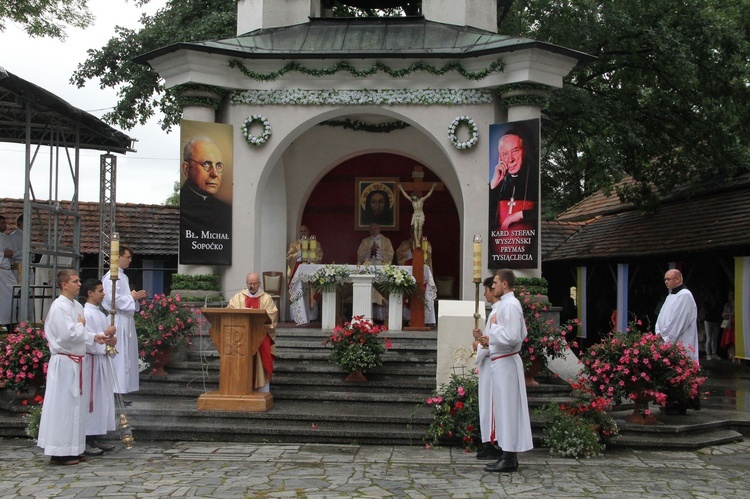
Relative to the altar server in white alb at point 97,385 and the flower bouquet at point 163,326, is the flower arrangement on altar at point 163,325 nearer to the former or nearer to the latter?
the flower bouquet at point 163,326

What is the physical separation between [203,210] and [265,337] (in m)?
3.61

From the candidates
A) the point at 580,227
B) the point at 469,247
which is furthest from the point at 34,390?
the point at 580,227

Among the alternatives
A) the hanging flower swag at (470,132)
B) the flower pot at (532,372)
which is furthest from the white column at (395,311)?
the flower pot at (532,372)

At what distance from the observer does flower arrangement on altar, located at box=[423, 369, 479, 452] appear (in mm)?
9500

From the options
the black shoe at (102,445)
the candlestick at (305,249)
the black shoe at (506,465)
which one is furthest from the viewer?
the candlestick at (305,249)

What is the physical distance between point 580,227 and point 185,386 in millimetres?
16698

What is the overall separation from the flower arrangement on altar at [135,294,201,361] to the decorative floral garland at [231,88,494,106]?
3.55m

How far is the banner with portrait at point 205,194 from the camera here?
532 inches

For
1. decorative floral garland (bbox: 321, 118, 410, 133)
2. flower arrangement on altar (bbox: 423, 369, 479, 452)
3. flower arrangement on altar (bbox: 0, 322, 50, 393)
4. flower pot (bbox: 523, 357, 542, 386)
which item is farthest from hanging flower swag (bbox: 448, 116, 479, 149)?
flower arrangement on altar (bbox: 0, 322, 50, 393)

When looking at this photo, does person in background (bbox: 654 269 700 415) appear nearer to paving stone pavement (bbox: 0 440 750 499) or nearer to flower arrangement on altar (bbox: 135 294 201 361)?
paving stone pavement (bbox: 0 440 750 499)

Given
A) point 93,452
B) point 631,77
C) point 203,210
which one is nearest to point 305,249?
point 203,210

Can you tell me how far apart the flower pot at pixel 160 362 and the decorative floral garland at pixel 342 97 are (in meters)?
4.27

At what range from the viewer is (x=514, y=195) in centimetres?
1323

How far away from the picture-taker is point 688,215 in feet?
66.5
